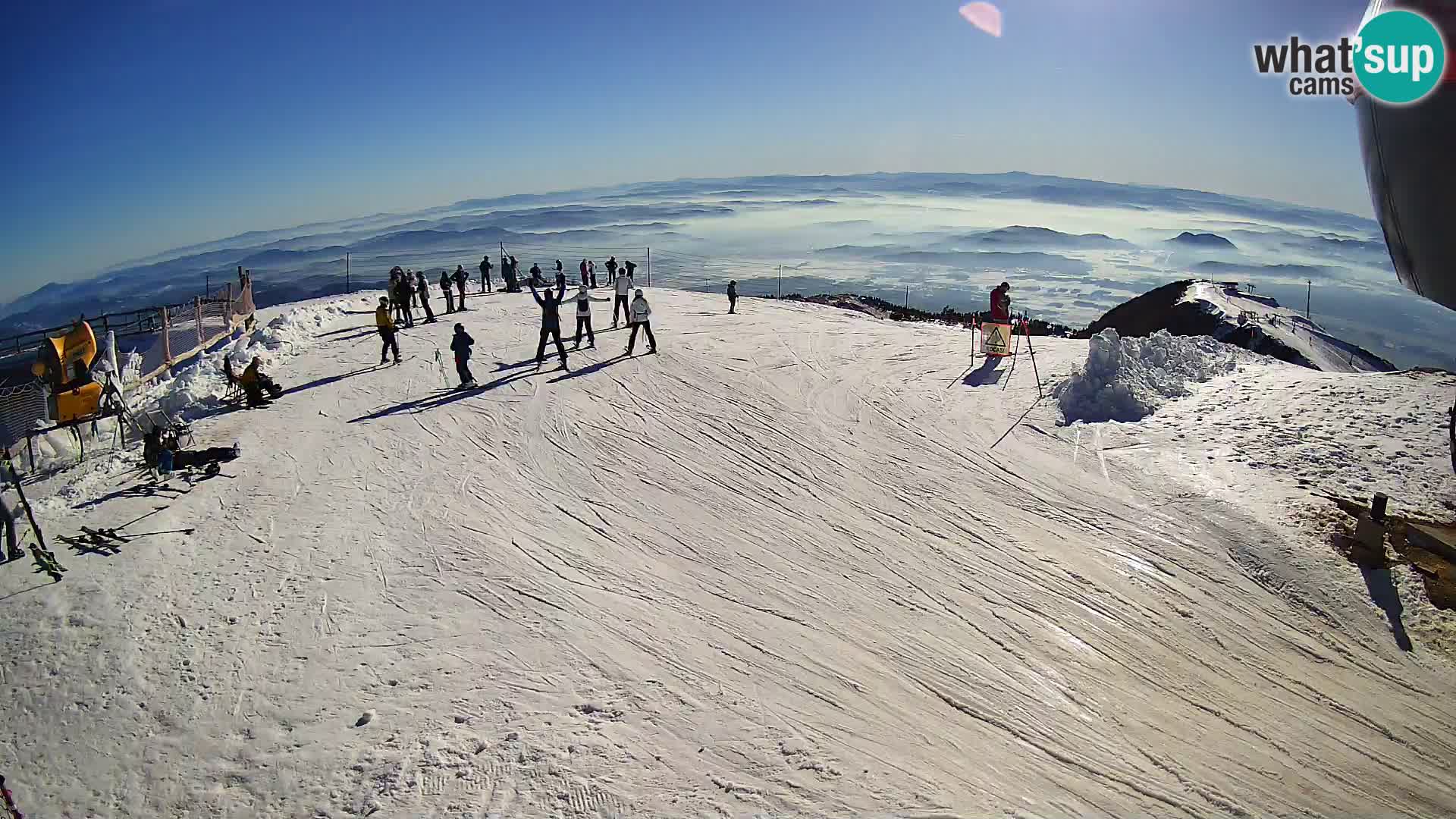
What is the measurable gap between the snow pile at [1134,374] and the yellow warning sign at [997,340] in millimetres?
2588

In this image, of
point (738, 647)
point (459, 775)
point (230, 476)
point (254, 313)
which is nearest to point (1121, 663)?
point (738, 647)

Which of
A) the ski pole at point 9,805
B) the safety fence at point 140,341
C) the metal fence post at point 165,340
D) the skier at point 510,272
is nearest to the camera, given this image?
the ski pole at point 9,805

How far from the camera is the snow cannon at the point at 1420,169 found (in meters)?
4.21

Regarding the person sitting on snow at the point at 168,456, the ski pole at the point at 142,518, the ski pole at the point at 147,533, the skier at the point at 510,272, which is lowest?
the ski pole at the point at 147,533

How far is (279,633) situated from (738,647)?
4.66 metres

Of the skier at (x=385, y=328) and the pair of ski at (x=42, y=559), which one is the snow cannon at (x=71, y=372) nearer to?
the pair of ski at (x=42, y=559)

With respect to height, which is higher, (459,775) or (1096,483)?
(1096,483)

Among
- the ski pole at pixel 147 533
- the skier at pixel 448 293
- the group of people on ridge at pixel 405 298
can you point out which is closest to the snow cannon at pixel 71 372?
the ski pole at pixel 147 533

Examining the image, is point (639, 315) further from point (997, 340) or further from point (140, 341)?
point (140, 341)

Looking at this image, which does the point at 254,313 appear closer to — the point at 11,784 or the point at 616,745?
the point at 11,784

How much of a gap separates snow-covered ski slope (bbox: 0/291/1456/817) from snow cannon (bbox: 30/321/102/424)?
5.38 feet

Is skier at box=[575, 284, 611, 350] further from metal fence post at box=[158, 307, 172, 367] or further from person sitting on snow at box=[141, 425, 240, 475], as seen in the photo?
metal fence post at box=[158, 307, 172, 367]

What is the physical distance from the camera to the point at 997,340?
15.8 meters

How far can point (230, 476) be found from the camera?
10.2m
